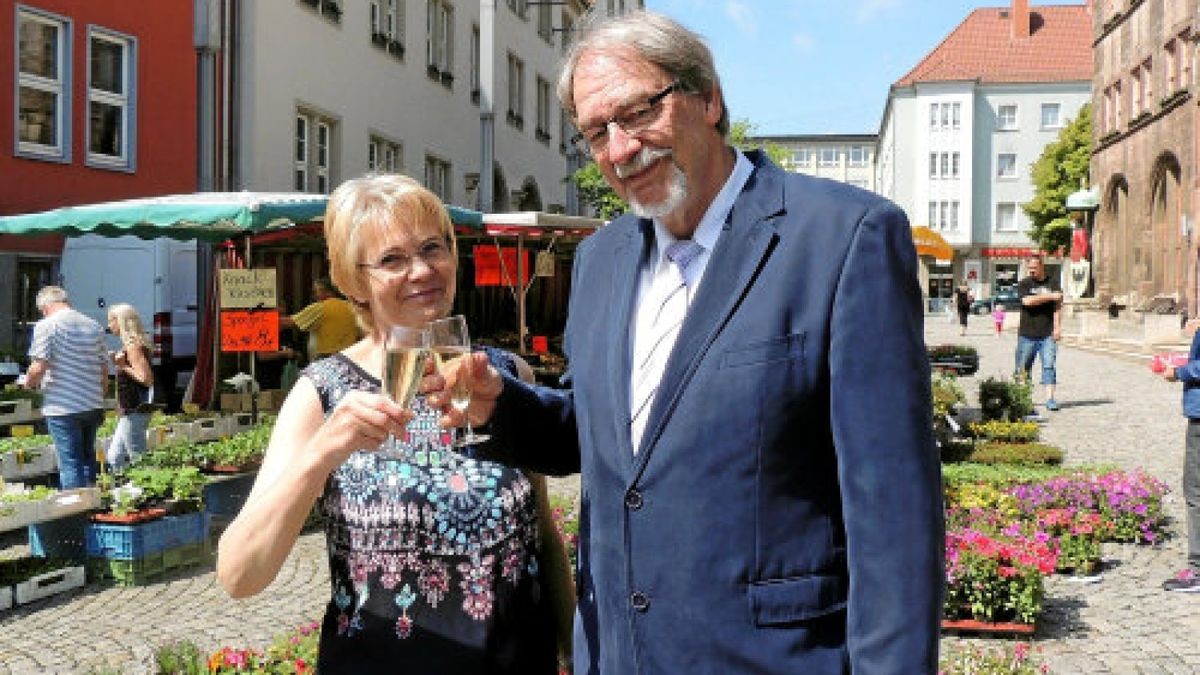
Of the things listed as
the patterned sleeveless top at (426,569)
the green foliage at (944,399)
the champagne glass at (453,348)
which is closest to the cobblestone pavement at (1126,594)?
the green foliage at (944,399)

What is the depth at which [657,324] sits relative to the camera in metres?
2.16

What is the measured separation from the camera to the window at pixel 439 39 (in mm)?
26781

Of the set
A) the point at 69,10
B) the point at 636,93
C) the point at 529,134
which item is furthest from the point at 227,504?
the point at 529,134

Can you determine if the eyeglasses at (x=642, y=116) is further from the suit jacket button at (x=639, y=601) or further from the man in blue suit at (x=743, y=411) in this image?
the suit jacket button at (x=639, y=601)

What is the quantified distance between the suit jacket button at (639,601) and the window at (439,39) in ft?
82.8

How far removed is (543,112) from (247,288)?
1060 inches

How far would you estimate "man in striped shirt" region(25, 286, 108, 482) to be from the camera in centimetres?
995

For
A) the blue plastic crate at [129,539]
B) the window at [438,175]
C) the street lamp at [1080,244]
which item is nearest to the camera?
the blue plastic crate at [129,539]

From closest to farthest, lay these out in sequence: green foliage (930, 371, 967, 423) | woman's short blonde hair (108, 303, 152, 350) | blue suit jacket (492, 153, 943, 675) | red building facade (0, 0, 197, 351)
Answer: blue suit jacket (492, 153, 943, 675)
woman's short blonde hair (108, 303, 152, 350)
green foliage (930, 371, 967, 423)
red building facade (0, 0, 197, 351)

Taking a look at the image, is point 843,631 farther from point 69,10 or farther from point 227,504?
point 69,10

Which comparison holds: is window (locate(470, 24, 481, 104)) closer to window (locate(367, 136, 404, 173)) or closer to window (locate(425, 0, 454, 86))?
window (locate(425, 0, 454, 86))

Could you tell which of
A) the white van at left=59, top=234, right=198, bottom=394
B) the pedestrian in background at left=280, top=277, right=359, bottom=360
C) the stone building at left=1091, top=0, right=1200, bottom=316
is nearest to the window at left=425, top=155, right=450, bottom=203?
the white van at left=59, top=234, right=198, bottom=394

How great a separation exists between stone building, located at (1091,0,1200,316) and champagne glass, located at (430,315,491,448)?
3279 cm

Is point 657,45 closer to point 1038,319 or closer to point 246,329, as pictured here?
point 246,329
